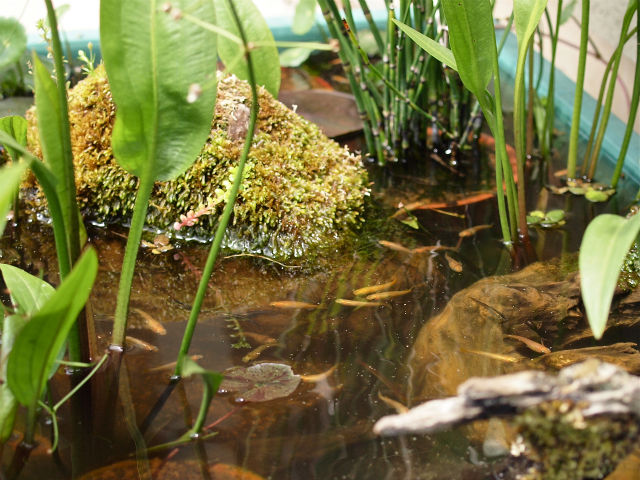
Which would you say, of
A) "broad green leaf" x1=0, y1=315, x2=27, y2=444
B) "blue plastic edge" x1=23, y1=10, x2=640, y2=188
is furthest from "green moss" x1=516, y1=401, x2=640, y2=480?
"blue plastic edge" x1=23, y1=10, x2=640, y2=188

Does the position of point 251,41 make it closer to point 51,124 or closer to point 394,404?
point 51,124

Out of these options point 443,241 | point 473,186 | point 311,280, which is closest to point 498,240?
point 443,241

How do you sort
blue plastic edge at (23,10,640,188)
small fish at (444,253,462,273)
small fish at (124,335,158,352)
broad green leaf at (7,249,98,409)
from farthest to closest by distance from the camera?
1. blue plastic edge at (23,10,640,188)
2. small fish at (444,253,462,273)
3. small fish at (124,335,158,352)
4. broad green leaf at (7,249,98,409)

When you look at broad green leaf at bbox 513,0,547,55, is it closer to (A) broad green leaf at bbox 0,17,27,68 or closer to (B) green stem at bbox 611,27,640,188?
(B) green stem at bbox 611,27,640,188

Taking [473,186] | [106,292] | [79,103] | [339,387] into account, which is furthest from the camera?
[473,186]

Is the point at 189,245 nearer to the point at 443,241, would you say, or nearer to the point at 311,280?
the point at 311,280

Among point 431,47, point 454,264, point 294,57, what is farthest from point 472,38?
point 294,57

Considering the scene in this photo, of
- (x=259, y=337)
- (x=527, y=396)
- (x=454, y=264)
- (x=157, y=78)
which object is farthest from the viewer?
(x=454, y=264)
